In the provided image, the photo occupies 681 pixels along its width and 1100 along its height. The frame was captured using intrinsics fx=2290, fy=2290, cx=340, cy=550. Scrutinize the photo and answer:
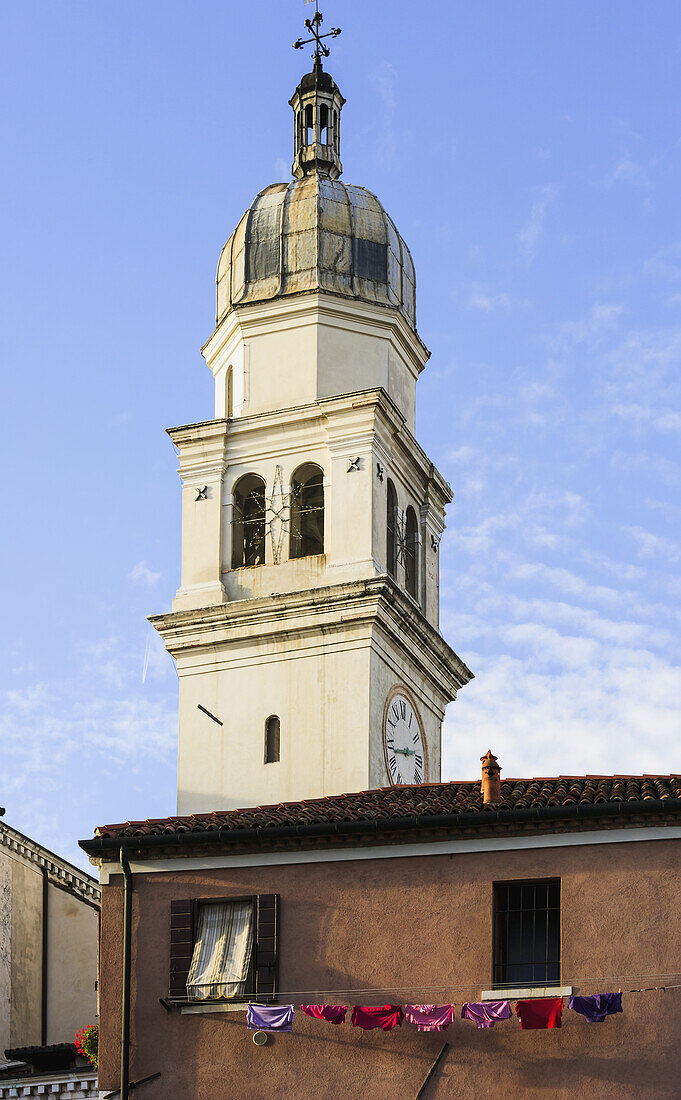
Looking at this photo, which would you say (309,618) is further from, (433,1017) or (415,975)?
(433,1017)

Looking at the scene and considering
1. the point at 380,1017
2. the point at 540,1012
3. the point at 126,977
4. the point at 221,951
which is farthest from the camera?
the point at 126,977

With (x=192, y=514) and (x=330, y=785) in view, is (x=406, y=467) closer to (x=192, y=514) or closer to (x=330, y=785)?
(x=192, y=514)

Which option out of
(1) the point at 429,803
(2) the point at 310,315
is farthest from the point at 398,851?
(2) the point at 310,315

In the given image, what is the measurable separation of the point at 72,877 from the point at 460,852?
2239cm

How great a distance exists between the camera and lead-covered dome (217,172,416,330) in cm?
5603

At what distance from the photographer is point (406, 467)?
55.1 m

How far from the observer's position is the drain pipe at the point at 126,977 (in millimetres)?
30938

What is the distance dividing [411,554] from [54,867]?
1141 cm

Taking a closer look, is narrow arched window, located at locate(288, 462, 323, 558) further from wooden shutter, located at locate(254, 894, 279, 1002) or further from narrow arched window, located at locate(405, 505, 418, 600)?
wooden shutter, located at locate(254, 894, 279, 1002)

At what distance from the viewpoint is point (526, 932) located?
30.8m

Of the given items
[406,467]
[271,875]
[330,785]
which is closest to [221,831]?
[271,875]

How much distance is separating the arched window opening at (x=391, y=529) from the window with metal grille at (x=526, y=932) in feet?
75.4

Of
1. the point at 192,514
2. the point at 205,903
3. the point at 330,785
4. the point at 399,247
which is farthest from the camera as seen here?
the point at 399,247

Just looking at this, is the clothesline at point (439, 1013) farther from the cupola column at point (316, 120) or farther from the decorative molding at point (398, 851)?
the cupola column at point (316, 120)
